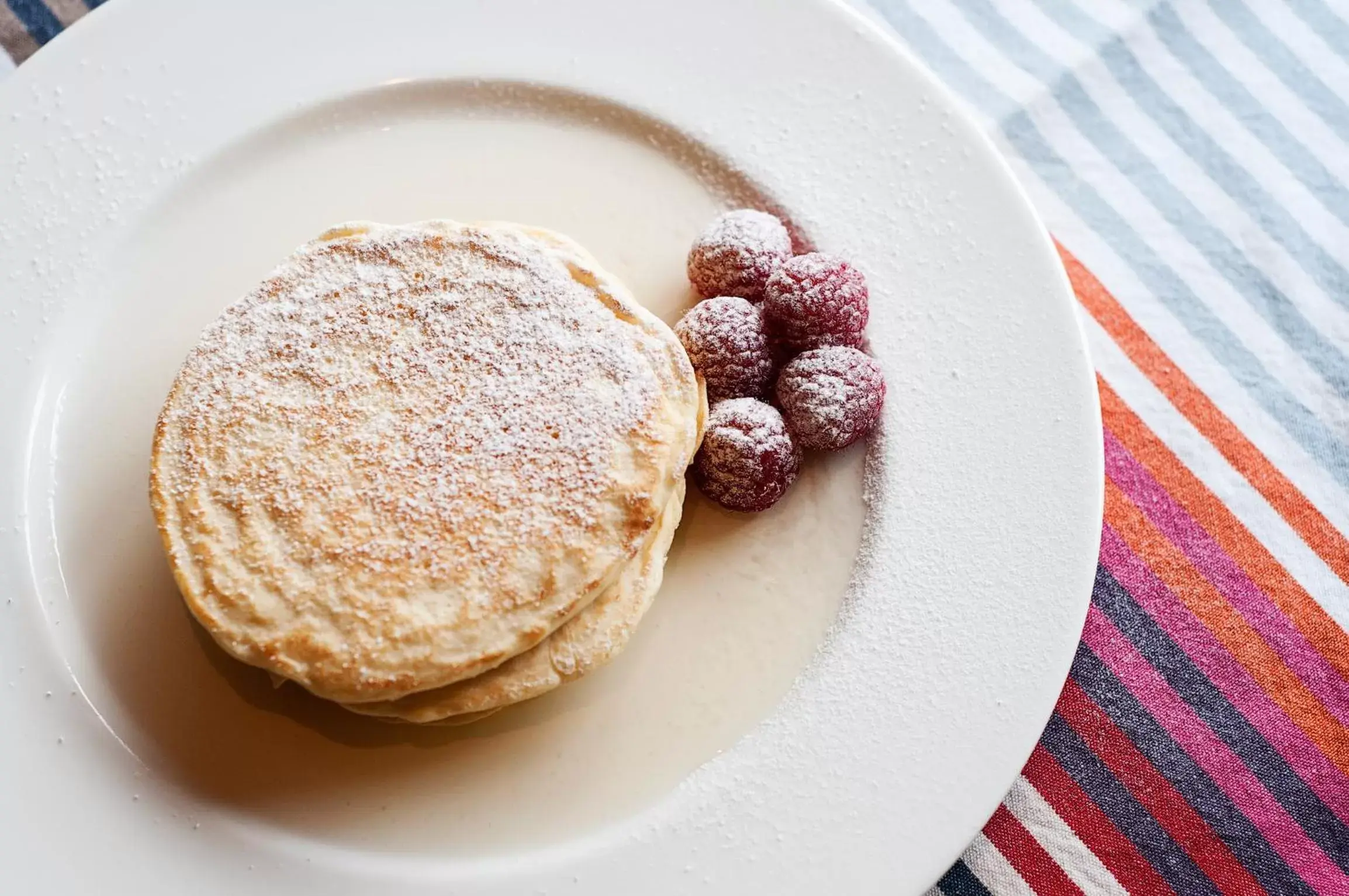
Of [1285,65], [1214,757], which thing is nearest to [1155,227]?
[1285,65]

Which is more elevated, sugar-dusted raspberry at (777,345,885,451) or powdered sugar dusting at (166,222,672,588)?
powdered sugar dusting at (166,222,672,588)

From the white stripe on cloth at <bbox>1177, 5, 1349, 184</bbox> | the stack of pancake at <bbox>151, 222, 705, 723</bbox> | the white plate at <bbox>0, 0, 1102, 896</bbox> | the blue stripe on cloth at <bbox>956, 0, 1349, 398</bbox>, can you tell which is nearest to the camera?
the stack of pancake at <bbox>151, 222, 705, 723</bbox>

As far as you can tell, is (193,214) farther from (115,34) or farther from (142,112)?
(115,34)

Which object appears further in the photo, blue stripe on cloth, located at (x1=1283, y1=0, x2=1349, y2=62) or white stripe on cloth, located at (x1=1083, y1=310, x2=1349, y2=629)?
blue stripe on cloth, located at (x1=1283, y1=0, x2=1349, y2=62)

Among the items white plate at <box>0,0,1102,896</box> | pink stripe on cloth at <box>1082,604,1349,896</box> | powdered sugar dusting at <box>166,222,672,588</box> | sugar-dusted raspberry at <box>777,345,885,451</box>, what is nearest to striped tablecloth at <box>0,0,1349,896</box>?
pink stripe on cloth at <box>1082,604,1349,896</box>

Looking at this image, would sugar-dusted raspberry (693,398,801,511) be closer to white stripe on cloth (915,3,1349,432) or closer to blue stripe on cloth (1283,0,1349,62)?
white stripe on cloth (915,3,1349,432)

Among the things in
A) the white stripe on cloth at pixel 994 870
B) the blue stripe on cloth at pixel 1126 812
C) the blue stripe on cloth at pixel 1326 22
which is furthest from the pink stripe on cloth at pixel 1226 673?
the blue stripe on cloth at pixel 1326 22
